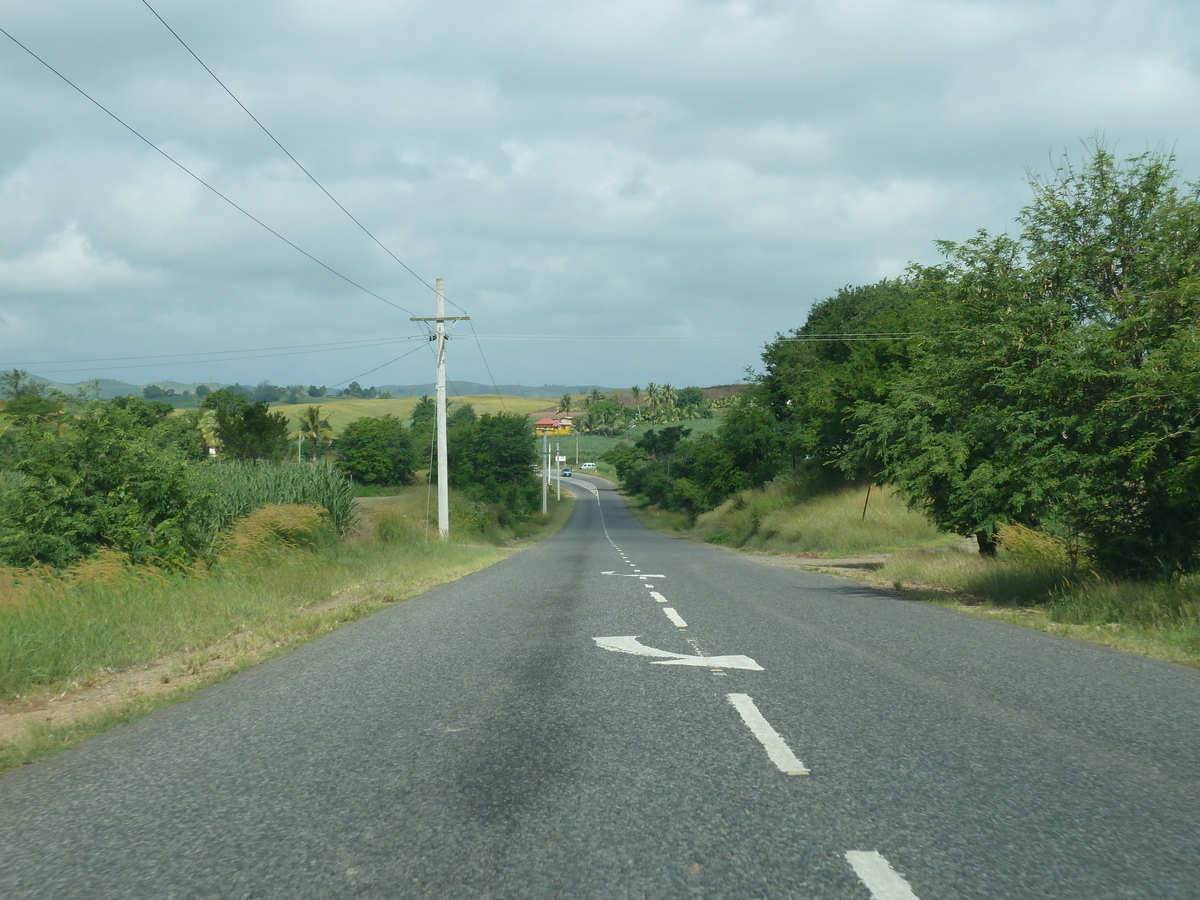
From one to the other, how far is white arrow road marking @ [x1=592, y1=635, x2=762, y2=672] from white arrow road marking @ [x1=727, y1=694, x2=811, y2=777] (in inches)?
56.6

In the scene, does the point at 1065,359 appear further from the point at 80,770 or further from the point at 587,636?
the point at 80,770

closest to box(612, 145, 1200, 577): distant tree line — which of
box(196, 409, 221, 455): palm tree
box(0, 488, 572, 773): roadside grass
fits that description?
box(0, 488, 572, 773): roadside grass

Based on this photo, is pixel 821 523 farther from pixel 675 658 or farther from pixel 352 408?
pixel 352 408

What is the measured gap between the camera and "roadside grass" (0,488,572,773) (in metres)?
7.54

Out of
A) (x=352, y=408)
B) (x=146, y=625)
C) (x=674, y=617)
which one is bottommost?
(x=674, y=617)

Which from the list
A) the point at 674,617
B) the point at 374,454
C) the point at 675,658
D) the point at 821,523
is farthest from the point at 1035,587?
the point at 374,454

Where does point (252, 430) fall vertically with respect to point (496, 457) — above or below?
above

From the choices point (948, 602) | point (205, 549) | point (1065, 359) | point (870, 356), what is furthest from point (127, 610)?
point (870, 356)

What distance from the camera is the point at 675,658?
8914 mm

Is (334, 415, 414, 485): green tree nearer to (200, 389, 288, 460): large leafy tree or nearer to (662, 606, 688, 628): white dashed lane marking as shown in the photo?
(200, 389, 288, 460): large leafy tree

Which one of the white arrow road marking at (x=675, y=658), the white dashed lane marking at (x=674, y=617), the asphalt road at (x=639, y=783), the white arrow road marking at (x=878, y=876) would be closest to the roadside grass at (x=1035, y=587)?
the asphalt road at (x=639, y=783)

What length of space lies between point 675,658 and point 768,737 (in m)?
3.13

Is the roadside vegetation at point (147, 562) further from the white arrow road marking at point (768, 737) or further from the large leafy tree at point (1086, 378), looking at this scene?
the large leafy tree at point (1086, 378)

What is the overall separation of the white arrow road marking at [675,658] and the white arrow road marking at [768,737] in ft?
4.72
